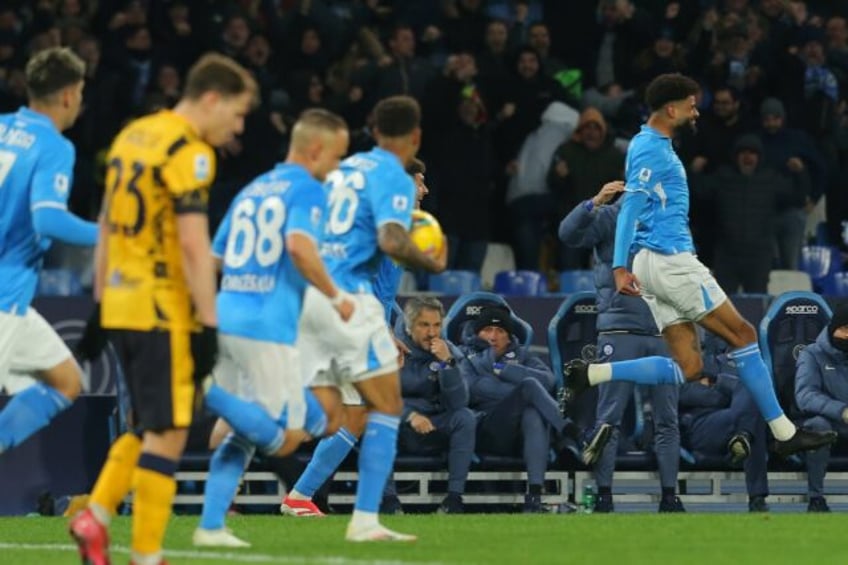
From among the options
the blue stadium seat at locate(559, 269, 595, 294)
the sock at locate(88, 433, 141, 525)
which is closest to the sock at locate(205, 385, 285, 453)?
the sock at locate(88, 433, 141, 525)

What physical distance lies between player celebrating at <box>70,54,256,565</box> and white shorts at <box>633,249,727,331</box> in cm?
545

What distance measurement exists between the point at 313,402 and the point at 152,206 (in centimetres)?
216

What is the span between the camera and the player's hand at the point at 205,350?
29.9 feet

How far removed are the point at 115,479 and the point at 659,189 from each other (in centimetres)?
570

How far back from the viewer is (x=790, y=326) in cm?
1675

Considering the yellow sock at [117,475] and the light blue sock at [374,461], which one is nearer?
the yellow sock at [117,475]

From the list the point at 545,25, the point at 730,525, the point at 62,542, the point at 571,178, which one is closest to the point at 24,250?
the point at 62,542

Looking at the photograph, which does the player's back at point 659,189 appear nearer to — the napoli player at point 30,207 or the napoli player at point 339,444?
the napoli player at point 339,444

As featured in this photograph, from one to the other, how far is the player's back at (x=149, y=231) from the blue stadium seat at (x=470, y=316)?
24.3 ft

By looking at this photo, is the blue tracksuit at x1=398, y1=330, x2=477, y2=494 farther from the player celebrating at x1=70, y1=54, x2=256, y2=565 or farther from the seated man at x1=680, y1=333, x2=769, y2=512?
the player celebrating at x1=70, y1=54, x2=256, y2=565

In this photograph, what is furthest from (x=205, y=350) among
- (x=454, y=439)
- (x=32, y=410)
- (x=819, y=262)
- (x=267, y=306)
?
(x=819, y=262)

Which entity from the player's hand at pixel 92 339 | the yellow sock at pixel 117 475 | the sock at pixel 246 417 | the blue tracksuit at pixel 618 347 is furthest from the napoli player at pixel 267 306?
the blue tracksuit at pixel 618 347

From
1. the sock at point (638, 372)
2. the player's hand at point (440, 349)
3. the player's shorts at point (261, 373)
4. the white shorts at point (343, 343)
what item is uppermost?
the player's hand at point (440, 349)

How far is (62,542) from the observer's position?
39.4ft
